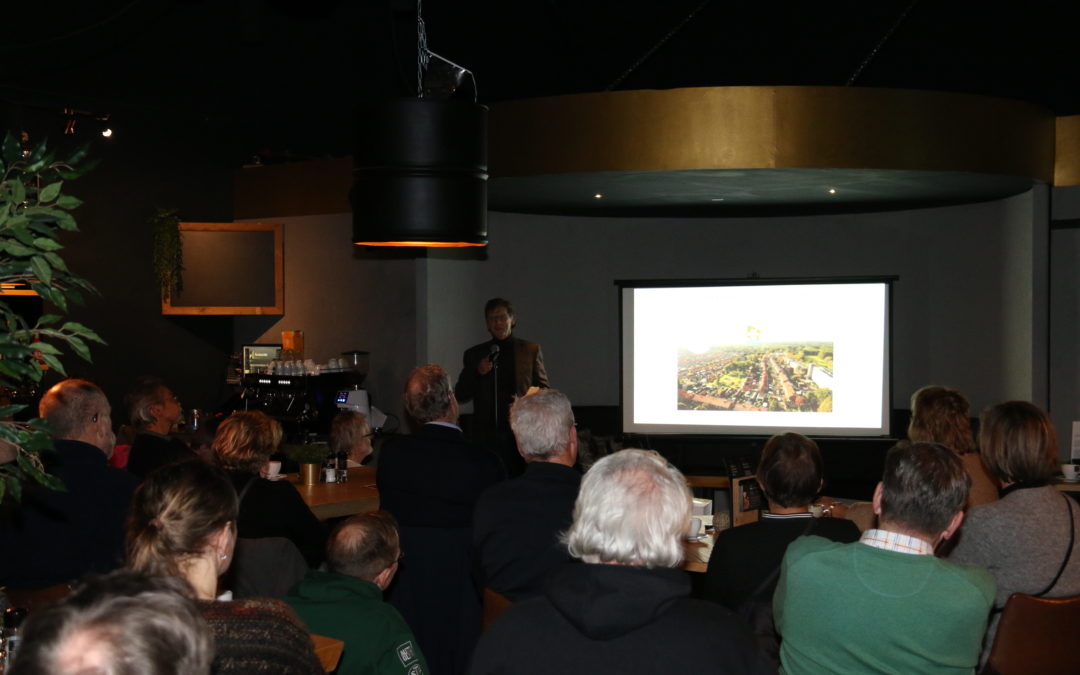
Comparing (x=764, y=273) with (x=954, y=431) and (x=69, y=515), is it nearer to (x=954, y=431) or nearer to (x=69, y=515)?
(x=954, y=431)

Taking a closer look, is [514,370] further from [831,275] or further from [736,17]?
[736,17]

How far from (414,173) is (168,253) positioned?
4.57 meters

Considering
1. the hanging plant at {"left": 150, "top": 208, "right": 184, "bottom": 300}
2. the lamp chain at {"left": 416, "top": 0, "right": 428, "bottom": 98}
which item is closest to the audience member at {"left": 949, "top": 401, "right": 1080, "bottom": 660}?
the lamp chain at {"left": 416, "top": 0, "right": 428, "bottom": 98}

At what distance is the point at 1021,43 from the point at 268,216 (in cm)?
621

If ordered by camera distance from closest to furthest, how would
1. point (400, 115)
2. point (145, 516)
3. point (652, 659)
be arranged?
point (652, 659) → point (145, 516) → point (400, 115)

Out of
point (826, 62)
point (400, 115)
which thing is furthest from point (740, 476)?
point (826, 62)

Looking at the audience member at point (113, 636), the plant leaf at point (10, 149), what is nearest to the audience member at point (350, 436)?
the plant leaf at point (10, 149)

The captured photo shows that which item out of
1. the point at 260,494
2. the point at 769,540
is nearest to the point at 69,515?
the point at 260,494

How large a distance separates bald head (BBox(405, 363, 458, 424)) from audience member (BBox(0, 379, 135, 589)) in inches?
43.9

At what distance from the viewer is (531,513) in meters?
3.22

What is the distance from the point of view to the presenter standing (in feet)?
23.6

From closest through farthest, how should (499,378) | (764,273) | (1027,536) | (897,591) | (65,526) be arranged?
(897,591)
(1027,536)
(65,526)
(499,378)
(764,273)

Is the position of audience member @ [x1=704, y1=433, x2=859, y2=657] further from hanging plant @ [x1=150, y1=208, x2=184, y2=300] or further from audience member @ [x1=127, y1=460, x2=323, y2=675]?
hanging plant @ [x1=150, y1=208, x2=184, y2=300]

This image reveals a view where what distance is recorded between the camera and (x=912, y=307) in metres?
8.74
